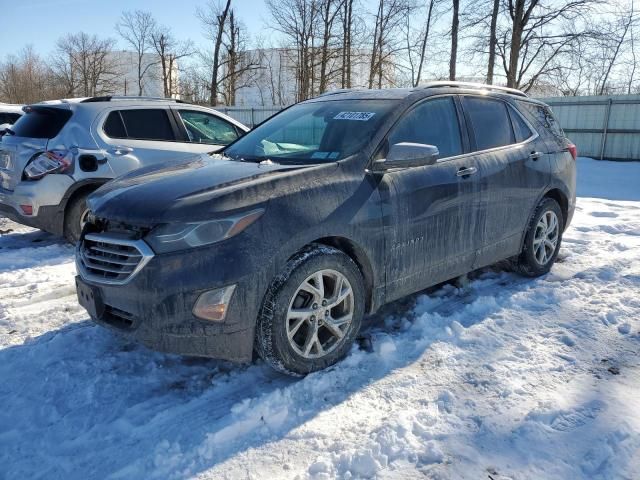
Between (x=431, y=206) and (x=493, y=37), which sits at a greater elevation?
(x=493, y=37)

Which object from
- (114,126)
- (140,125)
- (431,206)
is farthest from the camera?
(140,125)

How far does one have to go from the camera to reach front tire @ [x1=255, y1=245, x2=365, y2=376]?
2.84 metres

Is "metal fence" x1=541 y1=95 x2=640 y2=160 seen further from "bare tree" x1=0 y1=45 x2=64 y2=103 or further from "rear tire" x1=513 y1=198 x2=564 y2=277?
"bare tree" x1=0 y1=45 x2=64 y2=103

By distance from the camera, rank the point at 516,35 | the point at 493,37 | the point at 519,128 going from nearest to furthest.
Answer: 1. the point at 519,128
2. the point at 516,35
3. the point at 493,37

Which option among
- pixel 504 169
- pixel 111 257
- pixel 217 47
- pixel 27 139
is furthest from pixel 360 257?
pixel 217 47

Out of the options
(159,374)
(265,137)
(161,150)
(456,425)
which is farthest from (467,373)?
(161,150)

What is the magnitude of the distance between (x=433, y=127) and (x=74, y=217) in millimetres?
4219

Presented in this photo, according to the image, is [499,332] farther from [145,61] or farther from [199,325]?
[145,61]

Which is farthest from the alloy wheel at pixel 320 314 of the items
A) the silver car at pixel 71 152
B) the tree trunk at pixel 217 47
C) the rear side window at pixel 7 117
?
the tree trunk at pixel 217 47

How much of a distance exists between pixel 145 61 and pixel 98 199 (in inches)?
2206

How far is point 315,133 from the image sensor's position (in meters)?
3.76

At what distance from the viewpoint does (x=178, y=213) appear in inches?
106

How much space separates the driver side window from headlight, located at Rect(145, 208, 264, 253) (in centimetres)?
140

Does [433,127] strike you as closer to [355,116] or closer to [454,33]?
[355,116]
